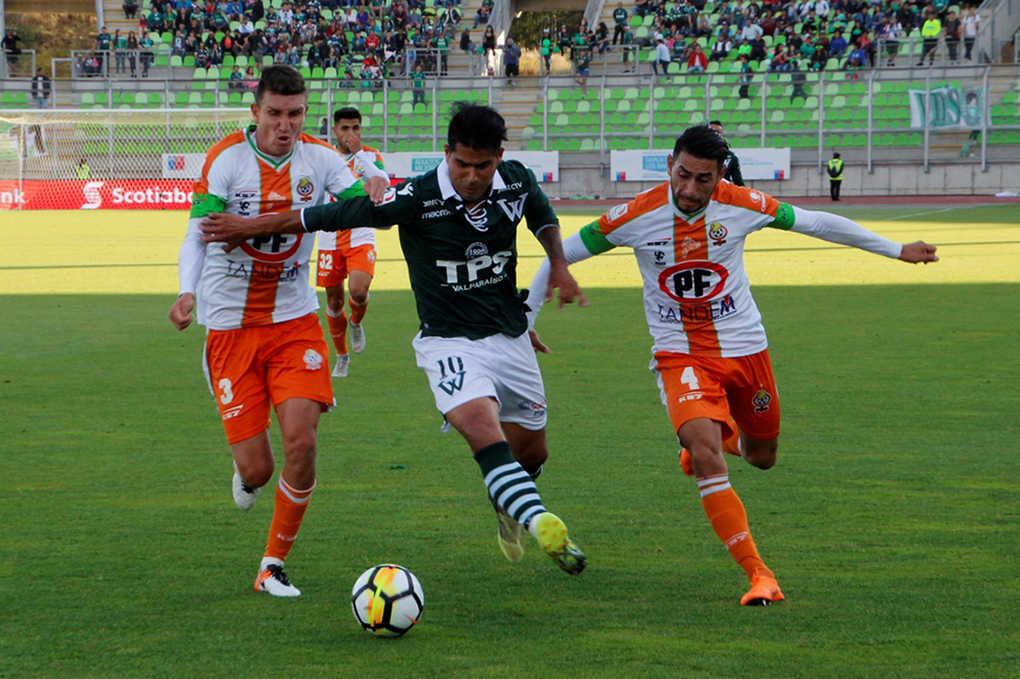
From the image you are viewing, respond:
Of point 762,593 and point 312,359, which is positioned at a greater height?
point 312,359

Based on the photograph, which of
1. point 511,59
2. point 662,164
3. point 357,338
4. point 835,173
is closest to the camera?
point 357,338

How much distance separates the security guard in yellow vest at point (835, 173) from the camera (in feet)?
107

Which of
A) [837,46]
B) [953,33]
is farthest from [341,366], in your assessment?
[953,33]

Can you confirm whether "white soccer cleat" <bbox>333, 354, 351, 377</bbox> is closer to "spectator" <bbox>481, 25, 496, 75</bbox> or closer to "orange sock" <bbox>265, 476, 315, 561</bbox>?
"orange sock" <bbox>265, 476, 315, 561</bbox>

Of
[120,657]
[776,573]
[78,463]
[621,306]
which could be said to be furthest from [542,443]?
[621,306]

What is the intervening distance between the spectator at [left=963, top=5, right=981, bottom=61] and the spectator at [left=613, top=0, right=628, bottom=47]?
36.1ft

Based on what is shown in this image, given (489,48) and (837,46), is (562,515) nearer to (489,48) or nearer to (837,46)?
(489,48)

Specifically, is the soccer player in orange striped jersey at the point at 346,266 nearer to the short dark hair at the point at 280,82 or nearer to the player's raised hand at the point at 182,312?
the short dark hair at the point at 280,82

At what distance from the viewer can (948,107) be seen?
3434 cm

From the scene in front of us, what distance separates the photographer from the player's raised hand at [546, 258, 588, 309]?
15.1 feet

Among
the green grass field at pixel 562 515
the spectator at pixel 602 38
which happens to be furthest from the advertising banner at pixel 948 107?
the green grass field at pixel 562 515

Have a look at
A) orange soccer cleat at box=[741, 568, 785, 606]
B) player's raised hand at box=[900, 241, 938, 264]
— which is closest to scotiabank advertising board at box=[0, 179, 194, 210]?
player's raised hand at box=[900, 241, 938, 264]

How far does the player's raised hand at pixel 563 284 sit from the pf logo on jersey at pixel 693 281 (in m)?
0.49

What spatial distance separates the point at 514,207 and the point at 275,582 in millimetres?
1778
